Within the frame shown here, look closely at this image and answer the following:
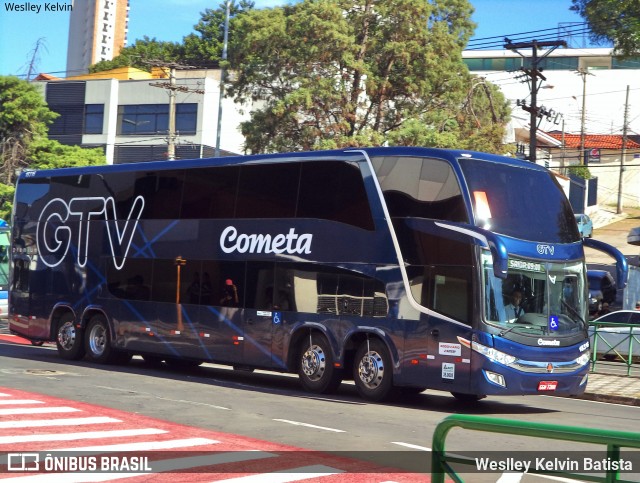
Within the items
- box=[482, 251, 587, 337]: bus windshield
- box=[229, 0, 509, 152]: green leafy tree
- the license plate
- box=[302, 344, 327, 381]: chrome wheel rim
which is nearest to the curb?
box=[482, 251, 587, 337]: bus windshield

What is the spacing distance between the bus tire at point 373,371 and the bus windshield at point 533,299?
2.25 meters

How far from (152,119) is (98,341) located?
136 ft

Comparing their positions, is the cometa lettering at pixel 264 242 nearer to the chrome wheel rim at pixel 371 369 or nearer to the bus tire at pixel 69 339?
the chrome wheel rim at pixel 371 369

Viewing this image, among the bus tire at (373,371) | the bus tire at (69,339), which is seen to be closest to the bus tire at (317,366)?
the bus tire at (373,371)

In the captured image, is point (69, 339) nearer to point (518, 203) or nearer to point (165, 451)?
point (518, 203)

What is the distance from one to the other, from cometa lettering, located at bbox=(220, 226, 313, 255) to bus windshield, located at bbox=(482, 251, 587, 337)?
3.98 m

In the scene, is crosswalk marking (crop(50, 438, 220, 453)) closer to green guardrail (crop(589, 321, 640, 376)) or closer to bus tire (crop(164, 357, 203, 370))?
bus tire (crop(164, 357, 203, 370))

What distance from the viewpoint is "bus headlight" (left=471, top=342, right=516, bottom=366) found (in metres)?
16.1

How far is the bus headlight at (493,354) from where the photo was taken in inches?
632

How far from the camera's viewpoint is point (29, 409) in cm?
1377

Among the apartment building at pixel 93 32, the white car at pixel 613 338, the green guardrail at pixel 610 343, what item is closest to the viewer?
the green guardrail at pixel 610 343

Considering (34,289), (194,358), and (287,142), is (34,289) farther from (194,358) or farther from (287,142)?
(287,142)

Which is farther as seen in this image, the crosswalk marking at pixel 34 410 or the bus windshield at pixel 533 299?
the bus windshield at pixel 533 299

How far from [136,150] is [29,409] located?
50799 millimetres
